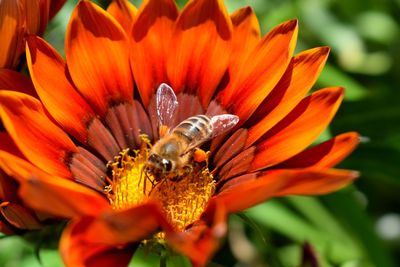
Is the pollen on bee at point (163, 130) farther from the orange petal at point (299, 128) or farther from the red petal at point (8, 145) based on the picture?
the red petal at point (8, 145)

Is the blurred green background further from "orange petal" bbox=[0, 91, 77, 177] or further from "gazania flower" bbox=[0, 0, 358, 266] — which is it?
"orange petal" bbox=[0, 91, 77, 177]

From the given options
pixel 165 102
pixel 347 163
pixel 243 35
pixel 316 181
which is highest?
pixel 243 35

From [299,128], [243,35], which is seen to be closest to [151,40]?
[243,35]

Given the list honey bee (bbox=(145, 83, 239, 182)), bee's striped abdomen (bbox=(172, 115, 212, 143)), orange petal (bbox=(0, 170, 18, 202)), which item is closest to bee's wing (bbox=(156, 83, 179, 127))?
honey bee (bbox=(145, 83, 239, 182))

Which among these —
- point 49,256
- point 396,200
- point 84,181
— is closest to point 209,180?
point 84,181

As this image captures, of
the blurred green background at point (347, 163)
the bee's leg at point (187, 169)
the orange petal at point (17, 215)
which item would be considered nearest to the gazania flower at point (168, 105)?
the bee's leg at point (187, 169)

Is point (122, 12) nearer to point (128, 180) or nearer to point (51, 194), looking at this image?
point (128, 180)
